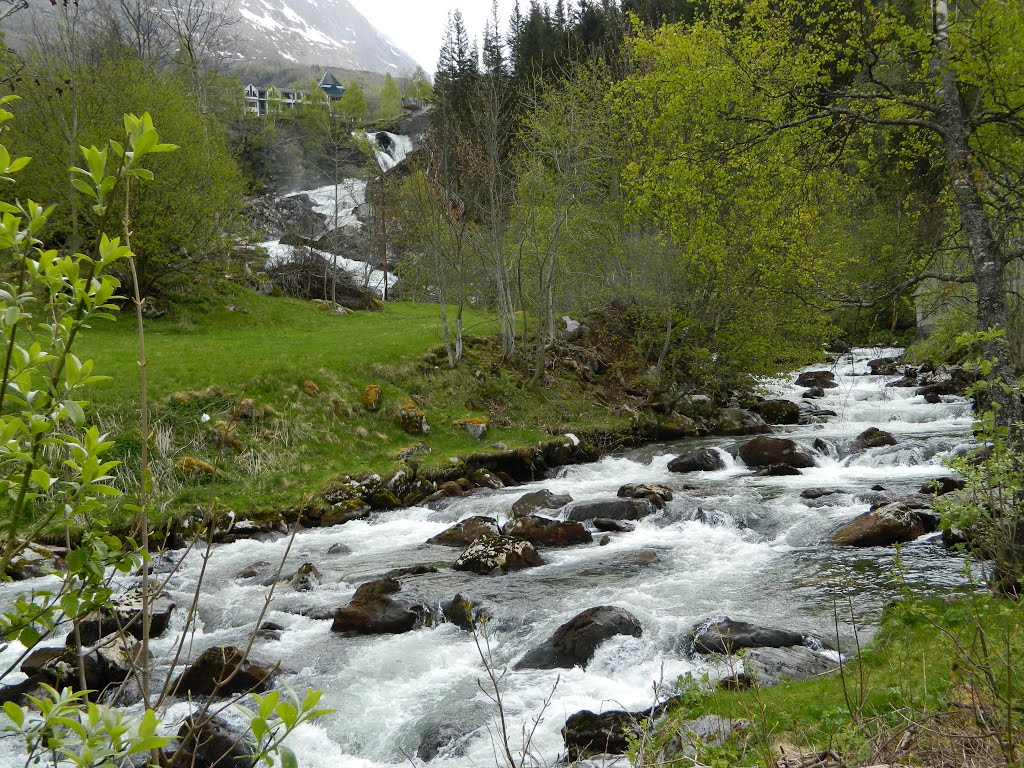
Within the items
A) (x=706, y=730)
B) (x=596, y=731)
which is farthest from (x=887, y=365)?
(x=706, y=730)

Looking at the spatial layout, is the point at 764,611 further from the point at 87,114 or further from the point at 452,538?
the point at 87,114

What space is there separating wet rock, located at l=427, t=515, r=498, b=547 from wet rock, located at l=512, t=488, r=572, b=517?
0.91m

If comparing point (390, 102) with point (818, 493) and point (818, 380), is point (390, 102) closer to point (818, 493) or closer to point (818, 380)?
point (818, 380)

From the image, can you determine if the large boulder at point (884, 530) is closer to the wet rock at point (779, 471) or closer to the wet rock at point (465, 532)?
the wet rock at point (779, 471)

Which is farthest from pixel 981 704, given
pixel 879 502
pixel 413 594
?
pixel 879 502

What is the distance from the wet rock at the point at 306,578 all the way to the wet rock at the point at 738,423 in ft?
48.2

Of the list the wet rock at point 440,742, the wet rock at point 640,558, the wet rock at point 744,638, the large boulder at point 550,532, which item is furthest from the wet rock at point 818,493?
the wet rock at point 440,742

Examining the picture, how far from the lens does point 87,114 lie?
23.2 m

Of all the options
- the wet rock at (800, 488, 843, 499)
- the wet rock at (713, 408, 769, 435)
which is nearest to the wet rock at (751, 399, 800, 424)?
the wet rock at (713, 408, 769, 435)

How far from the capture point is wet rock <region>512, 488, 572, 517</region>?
14391mm

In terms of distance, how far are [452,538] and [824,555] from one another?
629 centimetres

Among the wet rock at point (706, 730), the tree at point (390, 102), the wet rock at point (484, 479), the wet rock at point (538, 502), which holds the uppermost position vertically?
the tree at point (390, 102)

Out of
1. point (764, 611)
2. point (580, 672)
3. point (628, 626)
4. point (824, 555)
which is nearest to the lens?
point (580, 672)

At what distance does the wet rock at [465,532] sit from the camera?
12930 mm
